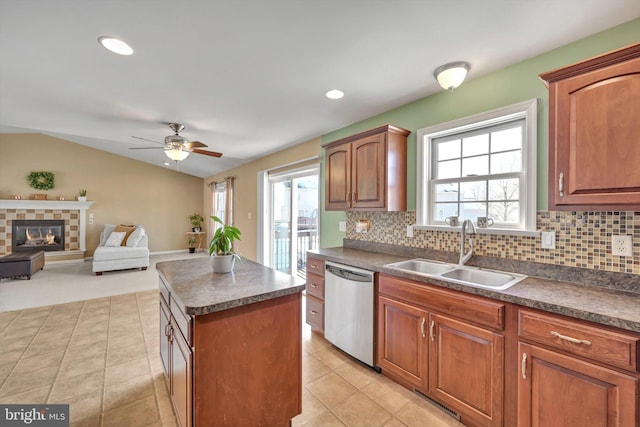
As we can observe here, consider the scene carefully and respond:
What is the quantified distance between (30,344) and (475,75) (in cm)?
481

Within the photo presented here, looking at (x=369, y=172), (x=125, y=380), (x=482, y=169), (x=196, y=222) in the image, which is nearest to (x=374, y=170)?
(x=369, y=172)

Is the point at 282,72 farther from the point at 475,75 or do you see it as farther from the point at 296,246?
the point at 296,246

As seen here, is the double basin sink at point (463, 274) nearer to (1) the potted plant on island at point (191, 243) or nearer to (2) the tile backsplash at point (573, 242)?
(2) the tile backsplash at point (573, 242)

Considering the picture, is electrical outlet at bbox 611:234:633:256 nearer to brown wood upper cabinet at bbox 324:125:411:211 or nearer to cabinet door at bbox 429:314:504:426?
cabinet door at bbox 429:314:504:426

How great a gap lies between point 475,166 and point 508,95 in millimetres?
570

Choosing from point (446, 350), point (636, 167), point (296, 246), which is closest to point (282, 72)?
point (636, 167)

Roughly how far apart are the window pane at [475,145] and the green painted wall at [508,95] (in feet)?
0.70

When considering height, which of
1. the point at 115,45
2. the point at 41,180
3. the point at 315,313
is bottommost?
the point at 315,313

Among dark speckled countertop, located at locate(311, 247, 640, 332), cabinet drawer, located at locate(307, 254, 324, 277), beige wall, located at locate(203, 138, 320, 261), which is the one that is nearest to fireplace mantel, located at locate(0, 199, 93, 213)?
beige wall, located at locate(203, 138, 320, 261)

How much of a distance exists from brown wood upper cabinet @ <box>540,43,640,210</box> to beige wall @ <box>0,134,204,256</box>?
899 centimetres

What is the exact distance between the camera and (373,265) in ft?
7.22

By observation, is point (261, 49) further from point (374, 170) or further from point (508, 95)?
point (508, 95)

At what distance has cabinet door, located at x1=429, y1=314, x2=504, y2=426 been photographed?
1.51 meters

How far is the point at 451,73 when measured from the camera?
1965 mm
